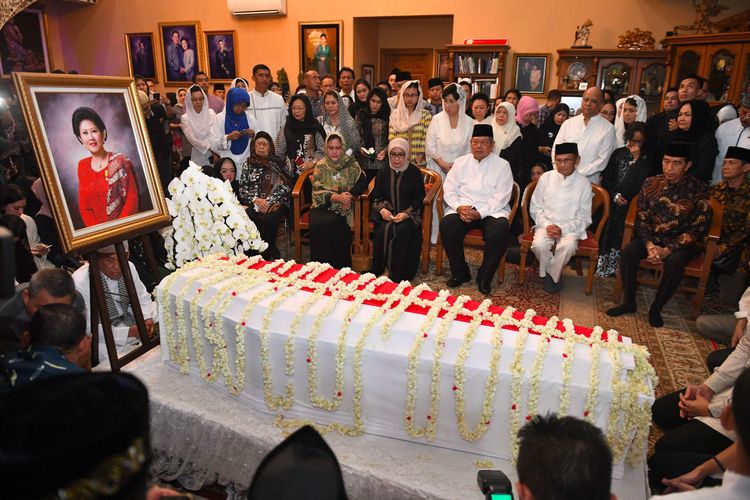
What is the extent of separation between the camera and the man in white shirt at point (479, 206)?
456cm

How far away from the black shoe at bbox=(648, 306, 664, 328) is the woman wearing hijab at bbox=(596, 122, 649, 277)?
91 cm

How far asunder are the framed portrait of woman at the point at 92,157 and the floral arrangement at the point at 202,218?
0.46 ft

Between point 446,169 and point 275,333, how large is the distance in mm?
3686

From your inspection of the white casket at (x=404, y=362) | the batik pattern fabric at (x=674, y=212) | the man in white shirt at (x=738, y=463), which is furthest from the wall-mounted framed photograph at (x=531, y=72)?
the man in white shirt at (x=738, y=463)

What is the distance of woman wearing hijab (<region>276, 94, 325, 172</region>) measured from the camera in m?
5.63

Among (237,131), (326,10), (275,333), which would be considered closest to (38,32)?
(326,10)

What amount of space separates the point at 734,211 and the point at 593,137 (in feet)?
5.21

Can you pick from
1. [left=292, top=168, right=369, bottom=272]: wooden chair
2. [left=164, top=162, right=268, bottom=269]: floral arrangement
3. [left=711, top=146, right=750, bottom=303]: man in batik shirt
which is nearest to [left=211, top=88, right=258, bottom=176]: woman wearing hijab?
[left=292, top=168, right=369, bottom=272]: wooden chair

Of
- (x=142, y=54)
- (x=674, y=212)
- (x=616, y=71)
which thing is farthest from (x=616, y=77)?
(x=142, y=54)

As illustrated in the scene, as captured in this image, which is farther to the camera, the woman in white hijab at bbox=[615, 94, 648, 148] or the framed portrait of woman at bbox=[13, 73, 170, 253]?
the woman in white hijab at bbox=[615, 94, 648, 148]

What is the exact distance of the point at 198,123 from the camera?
6594mm

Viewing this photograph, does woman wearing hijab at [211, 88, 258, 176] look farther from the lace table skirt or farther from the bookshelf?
the bookshelf

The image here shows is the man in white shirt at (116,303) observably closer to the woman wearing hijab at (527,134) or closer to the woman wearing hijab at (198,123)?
the woman wearing hijab at (198,123)

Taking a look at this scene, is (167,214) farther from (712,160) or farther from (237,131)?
(712,160)
